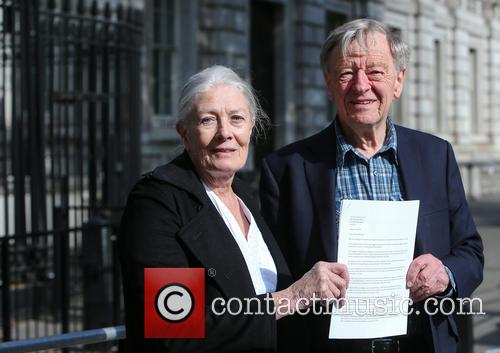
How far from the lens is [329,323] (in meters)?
2.96

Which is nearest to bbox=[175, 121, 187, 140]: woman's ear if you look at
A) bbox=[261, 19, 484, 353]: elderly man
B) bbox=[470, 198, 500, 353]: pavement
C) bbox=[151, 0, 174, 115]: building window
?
bbox=[261, 19, 484, 353]: elderly man

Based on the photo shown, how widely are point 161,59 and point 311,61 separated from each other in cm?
474

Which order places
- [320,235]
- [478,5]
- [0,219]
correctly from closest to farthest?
1. [320,235]
2. [0,219]
3. [478,5]

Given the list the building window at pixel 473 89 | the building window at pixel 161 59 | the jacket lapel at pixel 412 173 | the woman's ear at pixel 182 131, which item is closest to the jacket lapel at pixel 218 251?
the woman's ear at pixel 182 131

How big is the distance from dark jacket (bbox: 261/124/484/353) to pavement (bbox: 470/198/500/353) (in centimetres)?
185

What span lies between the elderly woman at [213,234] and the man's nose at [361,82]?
13.3 inches

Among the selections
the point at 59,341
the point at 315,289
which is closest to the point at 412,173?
the point at 315,289

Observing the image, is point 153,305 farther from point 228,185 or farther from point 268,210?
point 268,210

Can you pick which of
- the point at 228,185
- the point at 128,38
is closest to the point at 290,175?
the point at 228,185

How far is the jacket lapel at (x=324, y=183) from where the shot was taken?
118 inches

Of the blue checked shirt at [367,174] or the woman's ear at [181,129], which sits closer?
the woman's ear at [181,129]

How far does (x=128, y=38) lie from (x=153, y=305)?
24.6ft

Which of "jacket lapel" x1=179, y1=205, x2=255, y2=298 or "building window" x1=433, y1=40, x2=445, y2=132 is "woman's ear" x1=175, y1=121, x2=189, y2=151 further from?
"building window" x1=433, y1=40, x2=445, y2=132

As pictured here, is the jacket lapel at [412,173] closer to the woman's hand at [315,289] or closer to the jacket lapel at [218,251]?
the woman's hand at [315,289]
